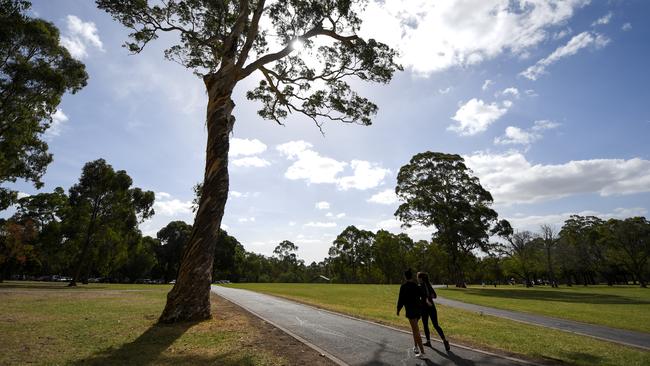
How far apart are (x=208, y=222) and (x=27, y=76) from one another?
19.1 m

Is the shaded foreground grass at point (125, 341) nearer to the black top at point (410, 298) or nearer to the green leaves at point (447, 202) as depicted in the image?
the black top at point (410, 298)

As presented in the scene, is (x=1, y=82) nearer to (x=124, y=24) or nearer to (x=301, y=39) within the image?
(x=124, y=24)

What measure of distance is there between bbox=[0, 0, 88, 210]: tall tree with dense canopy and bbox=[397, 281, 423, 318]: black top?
85.6 ft

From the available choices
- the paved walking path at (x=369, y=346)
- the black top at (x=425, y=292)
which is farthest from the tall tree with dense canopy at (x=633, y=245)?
the black top at (x=425, y=292)

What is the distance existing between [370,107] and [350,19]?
14.6ft

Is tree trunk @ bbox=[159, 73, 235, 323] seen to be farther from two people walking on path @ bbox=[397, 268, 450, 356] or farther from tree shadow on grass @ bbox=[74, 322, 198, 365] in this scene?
two people walking on path @ bbox=[397, 268, 450, 356]

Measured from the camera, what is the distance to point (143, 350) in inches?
303

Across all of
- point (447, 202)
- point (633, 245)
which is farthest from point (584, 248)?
point (447, 202)

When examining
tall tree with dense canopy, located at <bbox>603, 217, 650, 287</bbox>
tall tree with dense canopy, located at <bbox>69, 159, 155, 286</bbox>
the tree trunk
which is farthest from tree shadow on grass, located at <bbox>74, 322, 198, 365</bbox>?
tall tree with dense canopy, located at <bbox>603, 217, 650, 287</bbox>

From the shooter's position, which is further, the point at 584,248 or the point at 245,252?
the point at 245,252

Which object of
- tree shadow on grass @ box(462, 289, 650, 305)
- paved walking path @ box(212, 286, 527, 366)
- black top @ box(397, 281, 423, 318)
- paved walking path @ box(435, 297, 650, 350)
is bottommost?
paved walking path @ box(435, 297, 650, 350)

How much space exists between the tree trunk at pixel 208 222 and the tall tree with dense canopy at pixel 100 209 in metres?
38.2

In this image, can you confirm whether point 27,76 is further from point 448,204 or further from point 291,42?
point 448,204

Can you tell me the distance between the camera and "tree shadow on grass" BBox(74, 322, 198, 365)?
6706 millimetres
